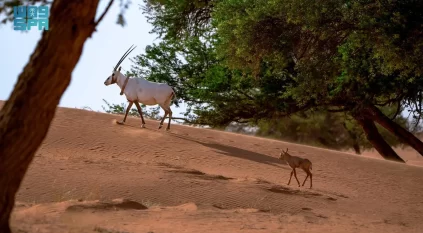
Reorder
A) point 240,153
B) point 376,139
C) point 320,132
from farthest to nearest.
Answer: point 320,132 → point 376,139 → point 240,153

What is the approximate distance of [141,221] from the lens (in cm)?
1023

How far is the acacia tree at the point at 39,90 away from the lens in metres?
7.39

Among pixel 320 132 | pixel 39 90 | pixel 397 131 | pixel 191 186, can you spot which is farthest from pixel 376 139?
pixel 39 90

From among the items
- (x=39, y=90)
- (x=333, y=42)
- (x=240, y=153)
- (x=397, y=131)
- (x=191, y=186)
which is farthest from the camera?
(x=397, y=131)

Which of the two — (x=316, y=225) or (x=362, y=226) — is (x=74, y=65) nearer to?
(x=316, y=225)

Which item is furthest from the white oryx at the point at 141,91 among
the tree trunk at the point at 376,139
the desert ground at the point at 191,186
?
the tree trunk at the point at 376,139

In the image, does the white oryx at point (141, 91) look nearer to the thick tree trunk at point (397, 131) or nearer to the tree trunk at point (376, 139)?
the thick tree trunk at point (397, 131)

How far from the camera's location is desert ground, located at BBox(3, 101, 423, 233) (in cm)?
1045

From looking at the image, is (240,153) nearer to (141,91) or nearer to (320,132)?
(141,91)

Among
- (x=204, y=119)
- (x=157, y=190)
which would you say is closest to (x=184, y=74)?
(x=204, y=119)

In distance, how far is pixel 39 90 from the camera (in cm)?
740

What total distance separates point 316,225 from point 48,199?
160 inches

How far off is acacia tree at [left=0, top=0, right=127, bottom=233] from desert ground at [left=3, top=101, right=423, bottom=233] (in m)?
1.03

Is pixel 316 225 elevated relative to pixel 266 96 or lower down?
lower down
